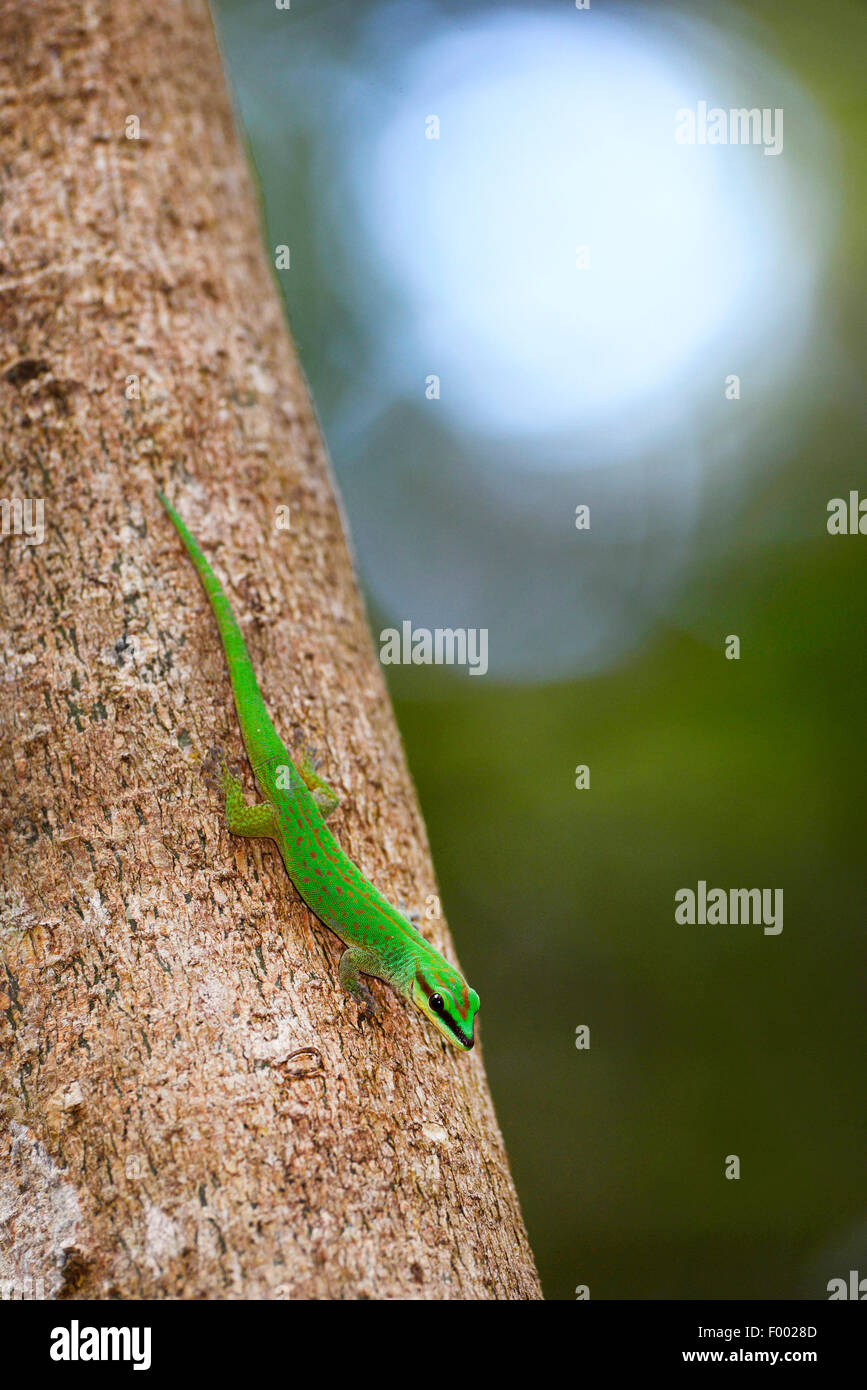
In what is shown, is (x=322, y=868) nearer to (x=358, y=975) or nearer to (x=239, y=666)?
(x=358, y=975)

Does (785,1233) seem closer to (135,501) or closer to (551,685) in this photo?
(551,685)

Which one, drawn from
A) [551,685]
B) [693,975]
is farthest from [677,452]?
[693,975]

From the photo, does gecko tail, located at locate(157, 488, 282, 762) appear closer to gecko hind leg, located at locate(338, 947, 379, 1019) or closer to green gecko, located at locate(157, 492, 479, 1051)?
green gecko, located at locate(157, 492, 479, 1051)

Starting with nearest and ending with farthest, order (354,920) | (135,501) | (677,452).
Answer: (354,920)
(135,501)
(677,452)

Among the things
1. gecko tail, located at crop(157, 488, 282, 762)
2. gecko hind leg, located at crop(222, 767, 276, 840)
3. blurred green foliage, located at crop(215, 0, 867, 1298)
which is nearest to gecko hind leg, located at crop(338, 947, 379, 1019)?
gecko hind leg, located at crop(222, 767, 276, 840)

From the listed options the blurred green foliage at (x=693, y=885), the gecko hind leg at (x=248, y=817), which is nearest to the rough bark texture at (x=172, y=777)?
the gecko hind leg at (x=248, y=817)
